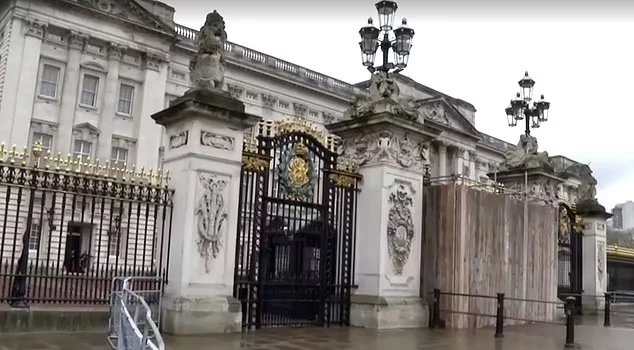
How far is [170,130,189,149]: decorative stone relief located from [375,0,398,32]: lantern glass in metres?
5.89

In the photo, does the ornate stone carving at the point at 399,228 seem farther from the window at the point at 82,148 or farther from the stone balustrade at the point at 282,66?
the window at the point at 82,148

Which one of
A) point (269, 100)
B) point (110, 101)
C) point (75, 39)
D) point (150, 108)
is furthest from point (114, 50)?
point (269, 100)

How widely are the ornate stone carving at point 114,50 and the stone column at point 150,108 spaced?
5.19ft

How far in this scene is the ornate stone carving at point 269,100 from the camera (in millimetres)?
44844

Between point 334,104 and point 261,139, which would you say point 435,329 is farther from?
point 334,104

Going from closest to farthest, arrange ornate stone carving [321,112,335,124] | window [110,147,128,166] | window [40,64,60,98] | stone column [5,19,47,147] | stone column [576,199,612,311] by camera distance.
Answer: stone column [576,199,612,311] < stone column [5,19,47,147] < window [40,64,60,98] < window [110,147,128,166] < ornate stone carving [321,112,335,124]

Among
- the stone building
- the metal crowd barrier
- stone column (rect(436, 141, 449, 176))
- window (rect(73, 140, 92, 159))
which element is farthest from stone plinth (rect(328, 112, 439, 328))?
stone column (rect(436, 141, 449, 176))

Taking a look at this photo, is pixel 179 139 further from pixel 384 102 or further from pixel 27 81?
pixel 27 81

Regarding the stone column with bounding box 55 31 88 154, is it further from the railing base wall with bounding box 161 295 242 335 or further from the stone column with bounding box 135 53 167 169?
the railing base wall with bounding box 161 295 242 335

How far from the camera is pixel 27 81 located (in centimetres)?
3356

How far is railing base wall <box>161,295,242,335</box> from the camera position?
10.4 m

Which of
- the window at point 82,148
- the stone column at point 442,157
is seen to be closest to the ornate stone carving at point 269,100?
the window at point 82,148

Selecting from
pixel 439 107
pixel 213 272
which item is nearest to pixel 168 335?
pixel 213 272

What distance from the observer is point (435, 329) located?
45.2ft
